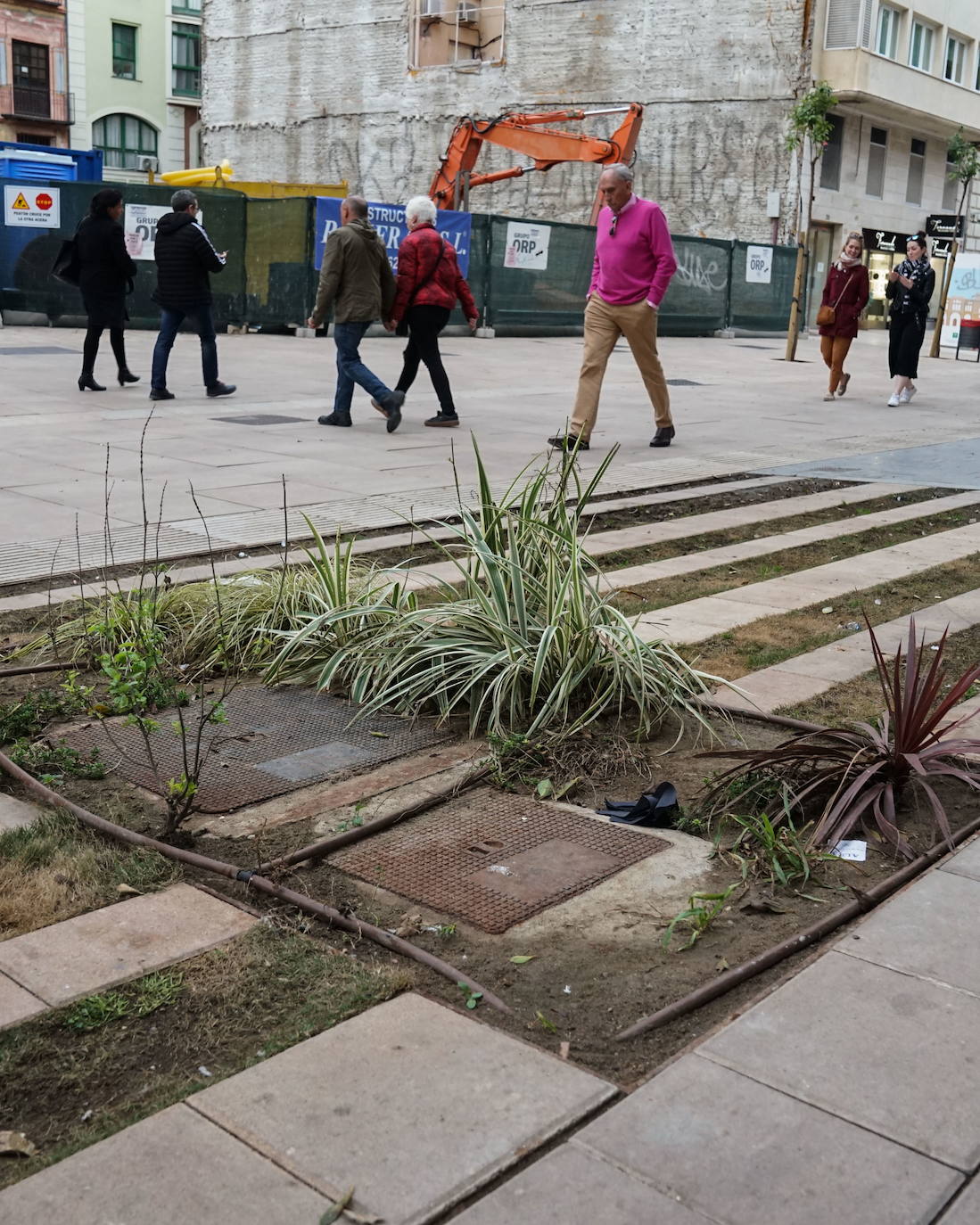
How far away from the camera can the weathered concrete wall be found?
35875 millimetres

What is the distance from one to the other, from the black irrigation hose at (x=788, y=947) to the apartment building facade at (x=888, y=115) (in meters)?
35.5

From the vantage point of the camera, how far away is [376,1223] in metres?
1.96

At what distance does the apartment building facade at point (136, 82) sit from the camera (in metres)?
55.2

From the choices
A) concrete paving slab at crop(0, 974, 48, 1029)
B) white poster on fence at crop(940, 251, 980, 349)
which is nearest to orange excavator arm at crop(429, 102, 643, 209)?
white poster on fence at crop(940, 251, 980, 349)

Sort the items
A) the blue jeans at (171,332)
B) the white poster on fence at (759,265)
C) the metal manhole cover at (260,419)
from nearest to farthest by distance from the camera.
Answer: the metal manhole cover at (260,419) < the blue jeans at (171,332) < the white poster on fence at (759,265)

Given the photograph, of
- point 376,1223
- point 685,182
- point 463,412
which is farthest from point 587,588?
point 685,182

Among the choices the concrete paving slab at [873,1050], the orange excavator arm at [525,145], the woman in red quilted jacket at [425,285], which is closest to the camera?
the concrete paving slab at [873,1050]

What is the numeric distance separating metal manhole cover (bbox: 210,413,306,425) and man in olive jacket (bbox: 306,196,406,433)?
799mm

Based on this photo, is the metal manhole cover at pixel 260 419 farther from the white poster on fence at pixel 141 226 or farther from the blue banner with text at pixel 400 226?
the blue banner with text at pixel 400 226

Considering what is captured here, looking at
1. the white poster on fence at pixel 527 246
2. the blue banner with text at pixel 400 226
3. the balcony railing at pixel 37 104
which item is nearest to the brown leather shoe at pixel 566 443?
the blue banner with text at pixel 400 226

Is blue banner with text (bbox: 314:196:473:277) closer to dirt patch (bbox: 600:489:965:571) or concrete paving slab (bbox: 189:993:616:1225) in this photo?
dirt patch (bbox: 600:489:965:571)

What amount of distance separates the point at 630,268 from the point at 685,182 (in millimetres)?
28709

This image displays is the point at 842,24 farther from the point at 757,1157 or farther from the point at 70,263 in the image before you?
the point at 757,1157

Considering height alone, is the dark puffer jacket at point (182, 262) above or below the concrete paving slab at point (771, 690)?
above
